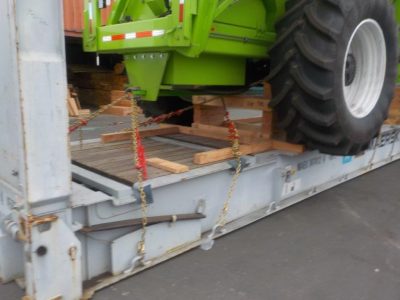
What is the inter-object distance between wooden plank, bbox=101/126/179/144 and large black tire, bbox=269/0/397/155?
125cm

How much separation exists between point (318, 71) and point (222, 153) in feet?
2.84

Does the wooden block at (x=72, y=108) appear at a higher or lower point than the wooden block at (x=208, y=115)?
lower

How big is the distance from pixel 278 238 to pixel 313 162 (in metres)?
1.05

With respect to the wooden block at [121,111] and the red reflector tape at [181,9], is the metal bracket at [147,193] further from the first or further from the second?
the wooden block at [121,111]

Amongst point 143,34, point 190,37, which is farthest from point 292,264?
point 143,34

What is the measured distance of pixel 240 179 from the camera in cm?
282

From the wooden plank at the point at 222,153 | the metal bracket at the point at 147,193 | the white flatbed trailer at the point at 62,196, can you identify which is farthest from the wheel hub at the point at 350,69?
the metal bracket at the point at 147,193

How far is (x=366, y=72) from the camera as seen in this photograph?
129 inches

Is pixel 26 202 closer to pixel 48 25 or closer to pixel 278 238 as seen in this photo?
pixel 48 25

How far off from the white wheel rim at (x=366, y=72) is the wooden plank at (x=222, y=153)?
78cm

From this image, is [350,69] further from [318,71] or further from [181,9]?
[181,9]

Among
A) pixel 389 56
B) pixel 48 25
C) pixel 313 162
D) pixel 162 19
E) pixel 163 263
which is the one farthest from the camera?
pixel 313 162

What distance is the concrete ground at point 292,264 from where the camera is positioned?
208 centimetres

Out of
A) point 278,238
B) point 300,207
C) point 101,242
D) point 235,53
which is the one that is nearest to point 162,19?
point 235,53
